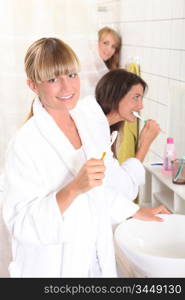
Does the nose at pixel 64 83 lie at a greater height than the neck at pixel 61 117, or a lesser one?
greater

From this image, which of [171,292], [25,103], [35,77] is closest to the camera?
[171,292]

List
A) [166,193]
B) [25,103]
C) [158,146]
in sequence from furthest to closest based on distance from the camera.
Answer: [25,103]
[158,146]
[166,193]

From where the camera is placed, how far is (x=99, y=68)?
112 inches

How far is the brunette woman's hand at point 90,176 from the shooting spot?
121 centimetres

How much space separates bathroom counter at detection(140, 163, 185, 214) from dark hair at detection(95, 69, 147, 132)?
13.1 inches

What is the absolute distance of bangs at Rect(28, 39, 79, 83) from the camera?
1.37 meters

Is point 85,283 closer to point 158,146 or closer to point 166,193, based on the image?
point 166,193

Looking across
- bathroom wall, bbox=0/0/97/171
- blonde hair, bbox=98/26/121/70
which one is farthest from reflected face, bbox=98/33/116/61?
bathroom wall, bbox=0/0/97/171

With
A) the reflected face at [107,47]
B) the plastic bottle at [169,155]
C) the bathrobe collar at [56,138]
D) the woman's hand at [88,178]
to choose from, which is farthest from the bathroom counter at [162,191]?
the reflected face at [107,47]

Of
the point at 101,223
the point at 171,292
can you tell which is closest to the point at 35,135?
the point at 101,223

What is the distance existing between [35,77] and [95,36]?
1.48 m

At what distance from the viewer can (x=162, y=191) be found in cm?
197

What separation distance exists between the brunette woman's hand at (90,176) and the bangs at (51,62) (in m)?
0.33

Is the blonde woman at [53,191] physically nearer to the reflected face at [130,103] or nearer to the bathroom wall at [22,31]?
the reflected face at [130,103]
